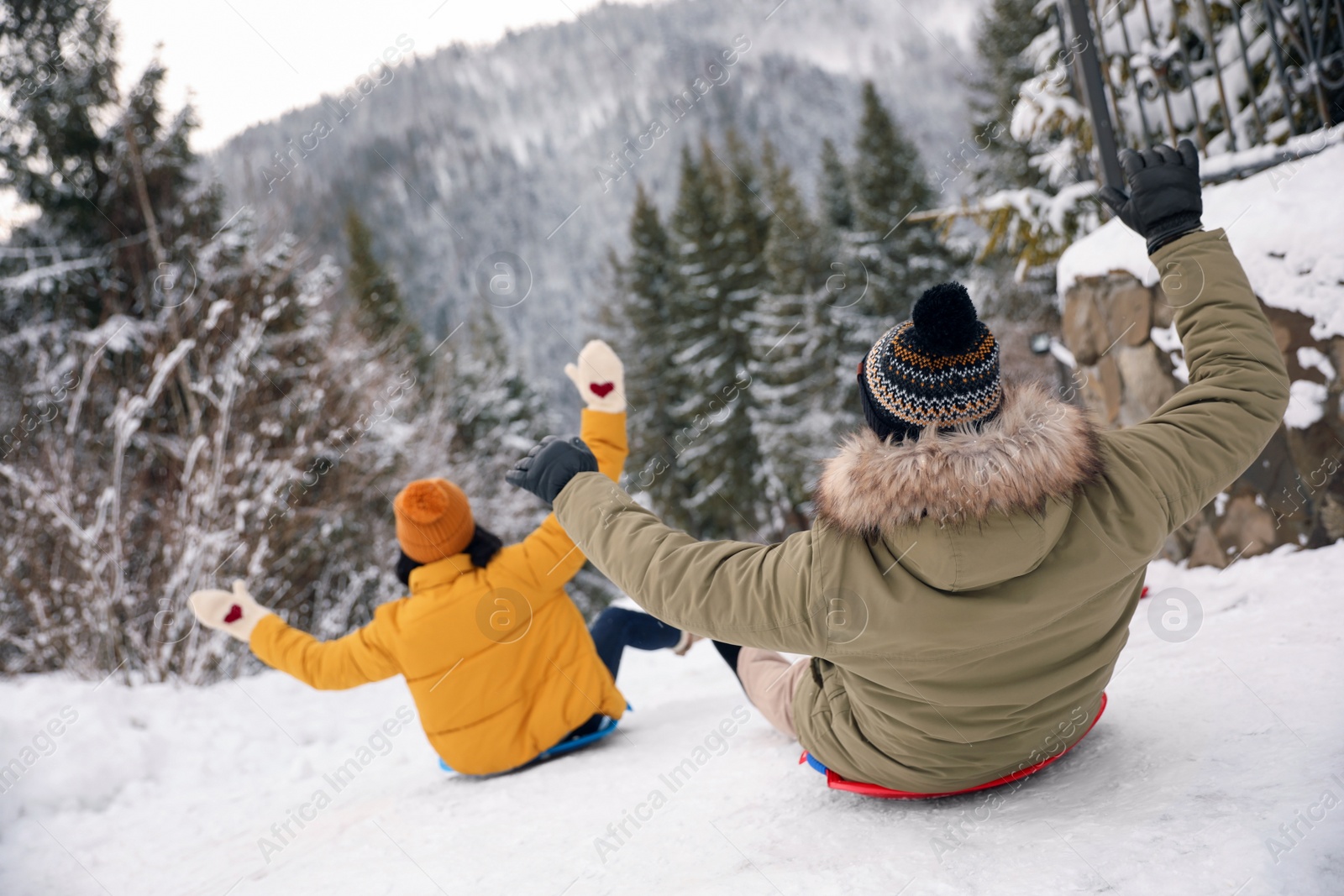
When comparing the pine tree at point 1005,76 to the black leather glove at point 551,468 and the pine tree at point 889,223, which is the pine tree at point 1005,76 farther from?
the black leather glove at point 551,468

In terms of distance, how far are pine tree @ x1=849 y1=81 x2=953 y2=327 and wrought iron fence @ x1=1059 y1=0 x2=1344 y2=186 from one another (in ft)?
55.8

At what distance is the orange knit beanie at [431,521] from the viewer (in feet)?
8.96

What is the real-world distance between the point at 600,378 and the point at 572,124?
4444 inches

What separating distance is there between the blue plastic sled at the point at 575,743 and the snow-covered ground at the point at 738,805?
0.35ft

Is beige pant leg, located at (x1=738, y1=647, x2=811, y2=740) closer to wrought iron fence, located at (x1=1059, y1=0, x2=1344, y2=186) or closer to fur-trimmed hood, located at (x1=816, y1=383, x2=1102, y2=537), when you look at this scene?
fur-trimmed hood, located at (x1=816, y1=383, x2=1102, y2=537)

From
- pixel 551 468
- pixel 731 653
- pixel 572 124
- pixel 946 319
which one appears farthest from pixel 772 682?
pixel 572 124

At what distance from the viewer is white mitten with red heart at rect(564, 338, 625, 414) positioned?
8.60ft

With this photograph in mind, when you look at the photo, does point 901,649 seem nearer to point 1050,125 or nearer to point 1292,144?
point 1292,144

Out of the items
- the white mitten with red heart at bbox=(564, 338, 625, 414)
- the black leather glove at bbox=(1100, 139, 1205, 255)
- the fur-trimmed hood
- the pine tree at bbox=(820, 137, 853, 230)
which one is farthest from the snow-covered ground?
the pine tree at bbox=(820, 137, 853, 230)

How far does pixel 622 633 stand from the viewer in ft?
10.7

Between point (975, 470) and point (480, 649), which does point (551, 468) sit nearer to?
point (975, 470)

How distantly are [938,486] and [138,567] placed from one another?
7679 millimetres

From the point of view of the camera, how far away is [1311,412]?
2.74 meters

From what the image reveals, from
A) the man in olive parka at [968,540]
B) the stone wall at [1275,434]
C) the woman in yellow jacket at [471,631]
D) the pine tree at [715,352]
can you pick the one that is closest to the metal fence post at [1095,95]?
the stone wall at [1275,434]
